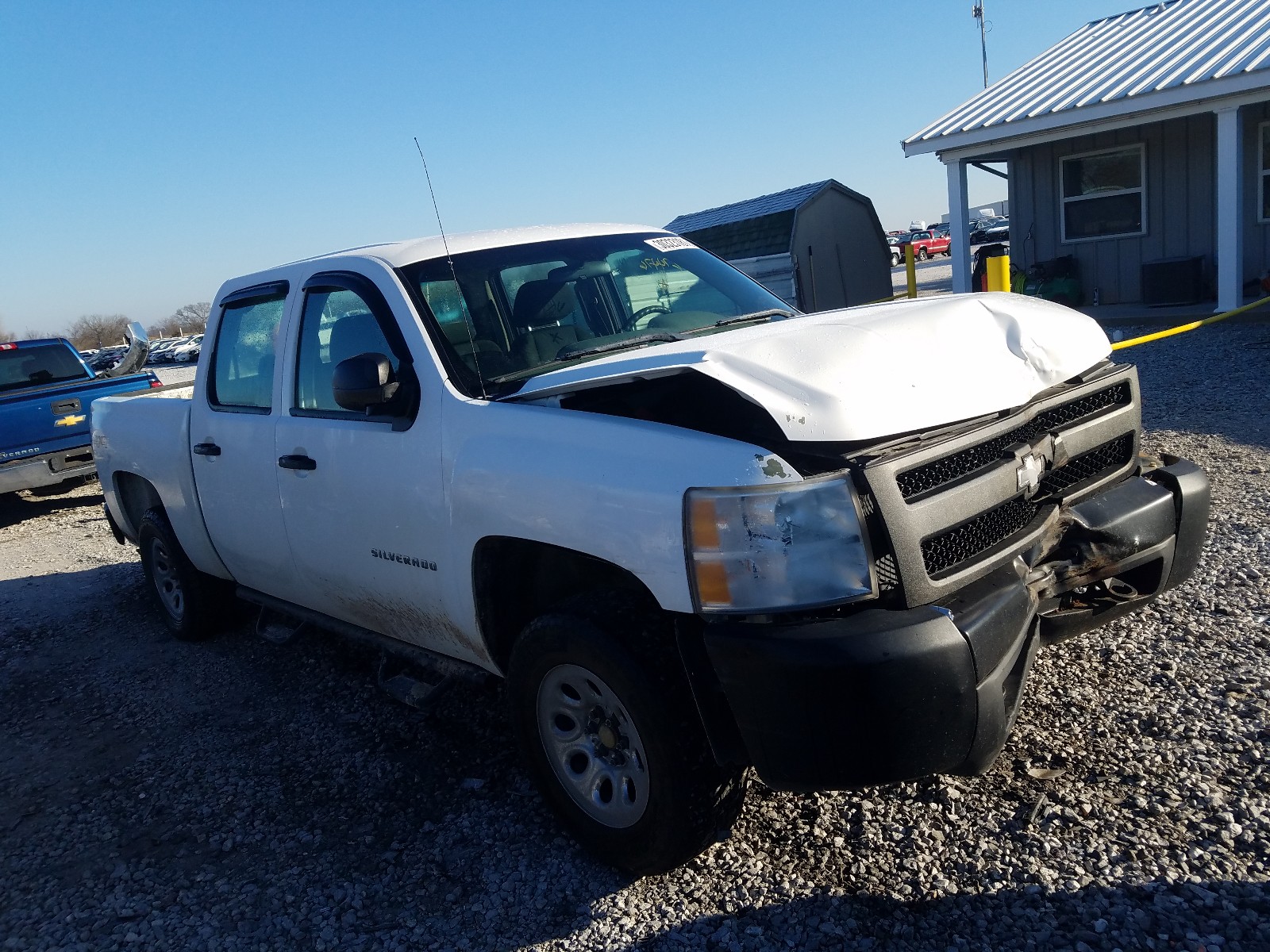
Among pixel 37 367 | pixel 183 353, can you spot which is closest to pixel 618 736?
pixel 37 367

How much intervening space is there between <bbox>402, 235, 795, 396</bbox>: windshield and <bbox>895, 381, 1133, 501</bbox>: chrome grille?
1.28 meters

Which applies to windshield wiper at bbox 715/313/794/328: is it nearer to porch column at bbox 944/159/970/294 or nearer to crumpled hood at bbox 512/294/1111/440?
crumpled hood at bbox 512/294/1111/440

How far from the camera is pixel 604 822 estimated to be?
10.0ft

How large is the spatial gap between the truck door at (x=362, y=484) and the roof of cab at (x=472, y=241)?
155mm

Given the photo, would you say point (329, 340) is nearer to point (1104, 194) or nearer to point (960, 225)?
point (960, 225)

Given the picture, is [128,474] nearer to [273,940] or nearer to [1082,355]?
[273,940]

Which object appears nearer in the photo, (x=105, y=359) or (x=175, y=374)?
(x=175, y=374)

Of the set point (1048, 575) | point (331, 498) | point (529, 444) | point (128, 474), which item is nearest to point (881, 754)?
Result: point (1048, 575)

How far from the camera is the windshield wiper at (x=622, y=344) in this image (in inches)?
143

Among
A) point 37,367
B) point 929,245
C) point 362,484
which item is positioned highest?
point 37,367

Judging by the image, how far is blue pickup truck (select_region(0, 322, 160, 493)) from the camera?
970 cm

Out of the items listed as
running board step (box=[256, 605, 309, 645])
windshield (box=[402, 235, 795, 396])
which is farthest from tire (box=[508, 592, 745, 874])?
running board step (box=[256, 605, 309, 645])

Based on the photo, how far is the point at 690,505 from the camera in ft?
8.34

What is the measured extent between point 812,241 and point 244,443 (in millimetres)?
12601
